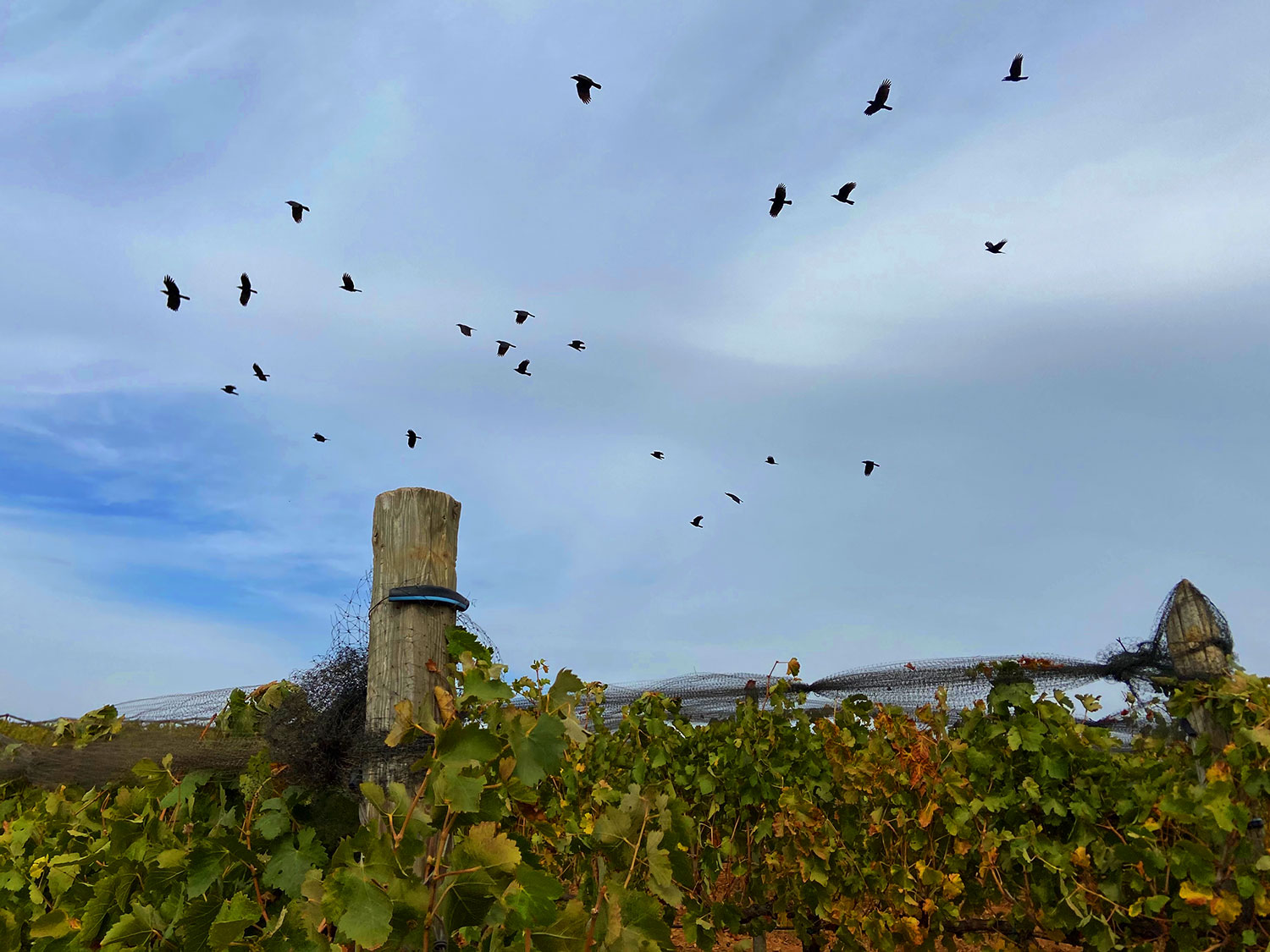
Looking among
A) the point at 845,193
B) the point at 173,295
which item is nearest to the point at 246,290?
the point at 173,295

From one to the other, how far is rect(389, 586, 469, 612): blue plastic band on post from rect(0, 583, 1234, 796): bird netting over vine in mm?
235

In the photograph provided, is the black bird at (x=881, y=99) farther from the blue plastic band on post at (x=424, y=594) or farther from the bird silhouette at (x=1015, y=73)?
the blue plastic band on post at (x=424, y=594)

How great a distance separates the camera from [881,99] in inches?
230

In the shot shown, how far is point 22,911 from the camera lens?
4.02 m

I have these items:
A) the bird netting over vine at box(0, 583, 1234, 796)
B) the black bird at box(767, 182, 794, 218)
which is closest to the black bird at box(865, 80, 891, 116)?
the black bird at box(767, 182, 794, 218)

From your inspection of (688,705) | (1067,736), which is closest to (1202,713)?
(1067,736)

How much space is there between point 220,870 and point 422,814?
1086 mm

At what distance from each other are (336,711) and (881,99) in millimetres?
4847

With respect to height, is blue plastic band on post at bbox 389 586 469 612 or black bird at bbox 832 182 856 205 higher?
black bird at bbox 832 182 856 205

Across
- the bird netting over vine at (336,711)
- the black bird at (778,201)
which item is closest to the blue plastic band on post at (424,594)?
the bird netting over vine at (336,711)

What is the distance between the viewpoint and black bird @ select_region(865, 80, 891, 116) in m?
5.80

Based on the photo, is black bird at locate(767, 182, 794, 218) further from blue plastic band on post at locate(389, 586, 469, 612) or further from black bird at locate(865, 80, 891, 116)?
blue plastic band on post at locate(389, 586, 469, 612)

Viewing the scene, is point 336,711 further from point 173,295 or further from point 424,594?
point 173,295

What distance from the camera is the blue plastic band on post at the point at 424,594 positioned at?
3.12m
